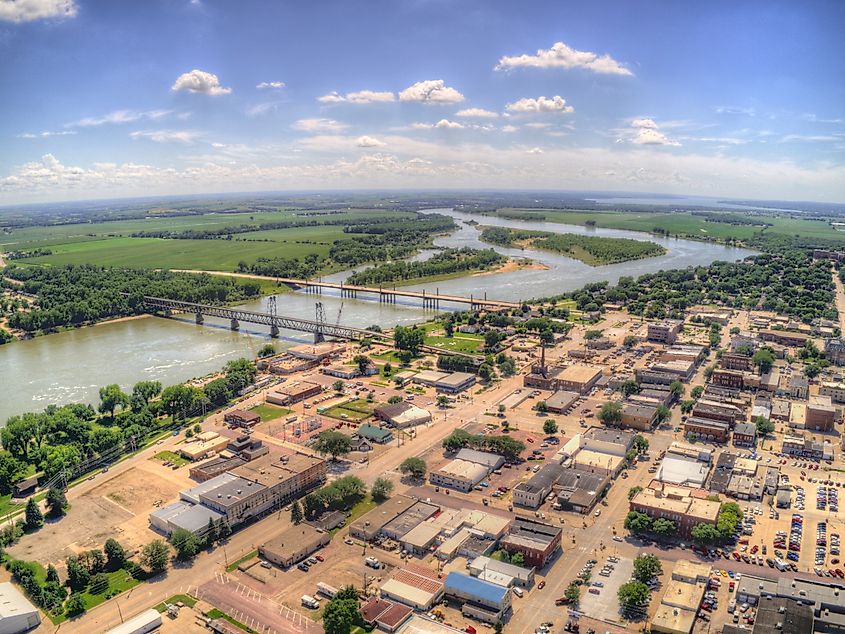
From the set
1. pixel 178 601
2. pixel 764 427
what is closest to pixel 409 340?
pixel 764 427

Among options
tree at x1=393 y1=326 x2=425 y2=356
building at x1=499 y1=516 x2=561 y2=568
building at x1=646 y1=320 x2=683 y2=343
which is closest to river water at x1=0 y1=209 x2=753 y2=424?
tree at x1=393 y1=326 x2=425 y2=356

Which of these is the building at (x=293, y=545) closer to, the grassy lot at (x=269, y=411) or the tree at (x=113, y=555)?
the tree at (x=113, y=555)

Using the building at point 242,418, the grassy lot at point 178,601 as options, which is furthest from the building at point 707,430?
the grassy lot at point 178,601

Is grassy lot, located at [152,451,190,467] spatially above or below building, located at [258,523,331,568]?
below

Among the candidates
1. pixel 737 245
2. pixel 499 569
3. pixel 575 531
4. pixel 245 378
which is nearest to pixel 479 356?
pixel 245 378

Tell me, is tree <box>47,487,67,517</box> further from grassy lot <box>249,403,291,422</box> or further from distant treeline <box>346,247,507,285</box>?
distant treeline <box>346,247,507,285</box>

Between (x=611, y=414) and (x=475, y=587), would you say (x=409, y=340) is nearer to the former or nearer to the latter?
(x=611, y=414)

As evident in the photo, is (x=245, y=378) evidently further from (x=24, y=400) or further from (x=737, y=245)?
(x=737, y=245)
